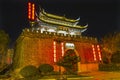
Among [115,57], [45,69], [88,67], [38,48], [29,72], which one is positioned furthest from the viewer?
[115,57]

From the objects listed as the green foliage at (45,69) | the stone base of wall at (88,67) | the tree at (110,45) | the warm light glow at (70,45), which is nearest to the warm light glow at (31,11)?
the warm light glow at (70,45)

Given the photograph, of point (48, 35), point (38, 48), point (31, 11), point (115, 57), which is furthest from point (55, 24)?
point (115, 57)

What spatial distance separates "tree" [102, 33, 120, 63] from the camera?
106ft

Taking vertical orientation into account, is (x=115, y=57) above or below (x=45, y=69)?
A: above

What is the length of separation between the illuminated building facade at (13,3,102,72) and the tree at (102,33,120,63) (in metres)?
2.84

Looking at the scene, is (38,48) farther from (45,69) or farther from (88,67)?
(88,67)

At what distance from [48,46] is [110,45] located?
14774mm

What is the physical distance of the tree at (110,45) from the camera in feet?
106

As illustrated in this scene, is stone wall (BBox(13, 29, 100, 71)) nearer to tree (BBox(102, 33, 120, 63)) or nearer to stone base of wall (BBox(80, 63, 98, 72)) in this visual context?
stone base of wall (BBox(80, 63, 98, 72))

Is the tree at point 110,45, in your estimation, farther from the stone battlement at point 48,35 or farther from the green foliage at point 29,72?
the green foliage at point 29,72

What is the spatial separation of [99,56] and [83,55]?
11.9 ft

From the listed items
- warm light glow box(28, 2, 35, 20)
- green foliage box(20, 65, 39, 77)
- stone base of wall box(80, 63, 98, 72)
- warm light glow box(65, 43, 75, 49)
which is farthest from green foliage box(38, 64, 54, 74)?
warm light glow box(28, 2, 35, 20)

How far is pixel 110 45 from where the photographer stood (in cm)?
3391

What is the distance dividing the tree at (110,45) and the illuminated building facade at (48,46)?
2.84 meters
